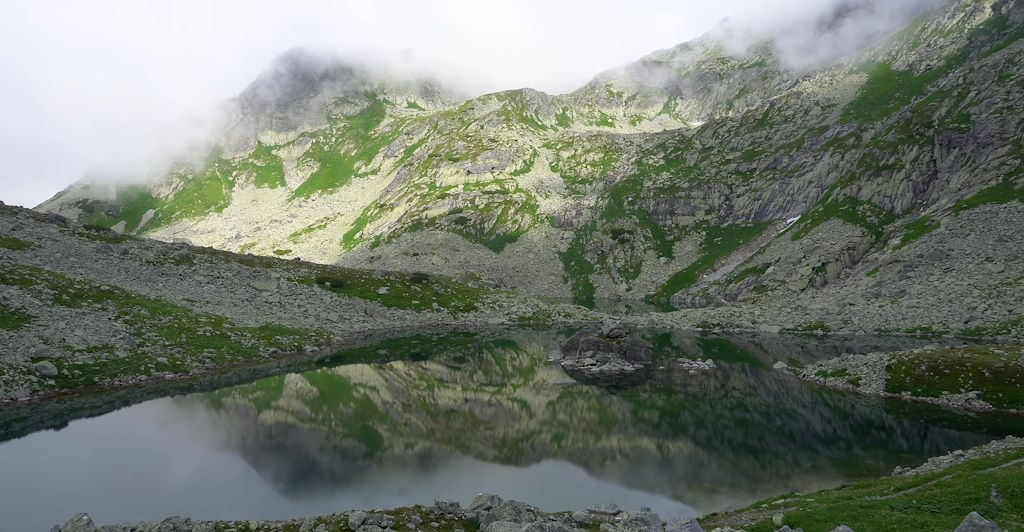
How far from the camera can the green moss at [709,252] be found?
158m

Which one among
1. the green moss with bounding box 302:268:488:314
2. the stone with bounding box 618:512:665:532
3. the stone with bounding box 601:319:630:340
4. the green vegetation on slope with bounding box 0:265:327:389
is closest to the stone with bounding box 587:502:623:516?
the stone with bounding box 618:512:665:532

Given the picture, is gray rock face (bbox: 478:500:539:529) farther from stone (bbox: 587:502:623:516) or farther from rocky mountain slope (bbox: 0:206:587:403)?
rocky mountain slope (bbox: 0:206:587:403)

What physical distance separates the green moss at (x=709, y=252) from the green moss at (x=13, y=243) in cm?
13100

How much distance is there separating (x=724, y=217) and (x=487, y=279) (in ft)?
283

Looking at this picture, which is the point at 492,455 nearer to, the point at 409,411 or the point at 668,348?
the point at 409,411

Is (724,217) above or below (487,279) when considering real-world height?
above

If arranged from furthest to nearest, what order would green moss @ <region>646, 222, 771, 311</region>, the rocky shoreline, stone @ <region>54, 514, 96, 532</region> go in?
green moss @ <region>646, 222, 771, 311</region> → the rocky shoreline → stone @ <region>54, 514, 96, 532</region>

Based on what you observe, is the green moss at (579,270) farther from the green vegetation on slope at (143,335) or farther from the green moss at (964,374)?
the green vegetation on slope at (143,335)

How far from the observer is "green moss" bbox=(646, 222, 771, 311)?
158363 millimetres

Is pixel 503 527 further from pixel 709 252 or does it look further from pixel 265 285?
pixel 709 252

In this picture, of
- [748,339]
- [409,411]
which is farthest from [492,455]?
[748,339]

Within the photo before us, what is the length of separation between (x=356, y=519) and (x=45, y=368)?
47.7m

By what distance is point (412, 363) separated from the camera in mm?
74812

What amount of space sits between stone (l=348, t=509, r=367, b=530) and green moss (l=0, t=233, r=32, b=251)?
84519 mm
